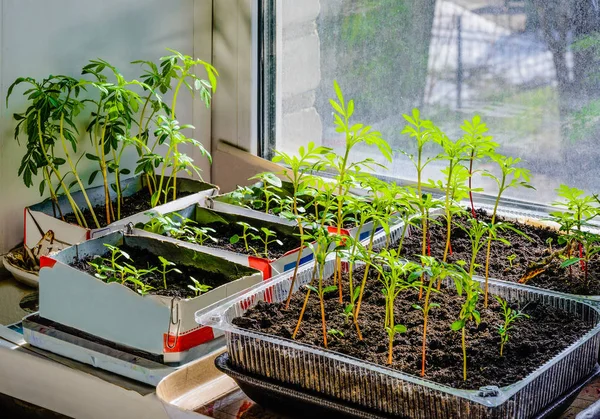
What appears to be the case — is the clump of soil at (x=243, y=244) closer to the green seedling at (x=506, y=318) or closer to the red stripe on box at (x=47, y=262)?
the red stripe on box at (x=47, y=262)

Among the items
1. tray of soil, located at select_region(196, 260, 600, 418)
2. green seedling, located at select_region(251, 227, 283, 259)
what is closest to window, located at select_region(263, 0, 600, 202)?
green seedling, located at select_region(251, 227, 283, 259)

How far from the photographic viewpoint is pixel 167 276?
1770 mm

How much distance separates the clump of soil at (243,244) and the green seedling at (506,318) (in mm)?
552

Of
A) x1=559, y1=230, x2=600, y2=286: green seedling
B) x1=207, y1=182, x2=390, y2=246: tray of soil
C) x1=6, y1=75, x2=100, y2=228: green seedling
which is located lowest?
x1=207, y1=182, x2=390, y2=246: tray of soil

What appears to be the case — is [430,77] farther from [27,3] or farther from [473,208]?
[27,3]

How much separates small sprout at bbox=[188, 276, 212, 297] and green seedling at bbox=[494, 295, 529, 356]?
55 centimetres

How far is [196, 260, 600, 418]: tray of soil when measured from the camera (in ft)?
4.08

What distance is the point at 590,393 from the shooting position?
59.8 inches

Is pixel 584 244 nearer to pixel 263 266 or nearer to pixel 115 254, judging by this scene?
pixel 263 266

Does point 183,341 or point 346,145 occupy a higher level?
point 346,145

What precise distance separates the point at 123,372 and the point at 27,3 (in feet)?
3.13

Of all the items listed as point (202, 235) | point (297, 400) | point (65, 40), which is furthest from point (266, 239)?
point (65, 40)

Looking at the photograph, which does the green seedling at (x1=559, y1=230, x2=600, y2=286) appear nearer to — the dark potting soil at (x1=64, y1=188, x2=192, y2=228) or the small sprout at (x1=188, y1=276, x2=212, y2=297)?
the small sprout at (x1=188, y1=276, x2=212, y2=297)

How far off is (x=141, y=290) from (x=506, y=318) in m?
0.69
